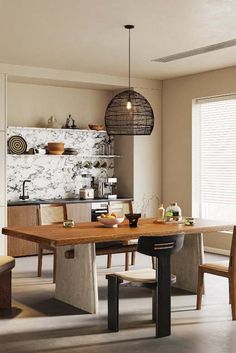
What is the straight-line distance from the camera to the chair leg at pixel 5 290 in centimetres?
522

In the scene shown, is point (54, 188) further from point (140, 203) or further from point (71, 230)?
point (71, 230)

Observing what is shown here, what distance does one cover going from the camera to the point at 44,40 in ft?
20.8

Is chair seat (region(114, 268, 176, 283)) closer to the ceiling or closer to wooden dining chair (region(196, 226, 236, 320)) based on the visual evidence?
wooden dining chair (region(196, 226, 236, 320))

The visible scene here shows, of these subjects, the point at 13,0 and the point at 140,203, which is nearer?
the point at 13,0

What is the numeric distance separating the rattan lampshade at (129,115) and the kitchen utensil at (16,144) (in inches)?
112

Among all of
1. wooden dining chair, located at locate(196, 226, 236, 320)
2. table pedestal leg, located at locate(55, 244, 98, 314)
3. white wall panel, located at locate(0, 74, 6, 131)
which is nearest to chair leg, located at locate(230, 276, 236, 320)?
wooden dining chair, located at locate(196, 226, 236, 320)

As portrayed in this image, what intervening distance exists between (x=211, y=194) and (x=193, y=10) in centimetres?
403

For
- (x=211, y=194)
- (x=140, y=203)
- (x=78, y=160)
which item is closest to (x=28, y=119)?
(x=78, y=160)

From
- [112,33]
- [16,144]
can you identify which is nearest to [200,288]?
[112,33]

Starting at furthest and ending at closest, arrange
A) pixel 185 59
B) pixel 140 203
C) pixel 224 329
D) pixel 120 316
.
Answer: pixel 140 203 → pixel 185 59 → pixel 120 316 → pixel 224 329

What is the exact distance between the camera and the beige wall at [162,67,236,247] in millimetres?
8617

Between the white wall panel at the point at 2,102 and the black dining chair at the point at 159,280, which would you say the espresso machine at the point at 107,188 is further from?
the black dining chair at the point at 159,280

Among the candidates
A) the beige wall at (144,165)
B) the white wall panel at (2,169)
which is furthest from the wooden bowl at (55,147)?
the beige wall at (144,165)

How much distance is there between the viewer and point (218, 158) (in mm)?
8484
